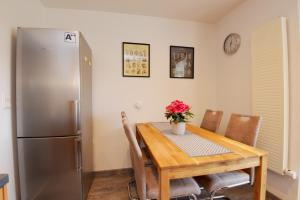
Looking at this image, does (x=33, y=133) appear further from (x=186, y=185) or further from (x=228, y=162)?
(x=228, y=162)

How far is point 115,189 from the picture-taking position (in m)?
1.99

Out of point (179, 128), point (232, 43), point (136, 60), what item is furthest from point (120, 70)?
point (232, 43)

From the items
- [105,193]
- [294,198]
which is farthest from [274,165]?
[105,193]

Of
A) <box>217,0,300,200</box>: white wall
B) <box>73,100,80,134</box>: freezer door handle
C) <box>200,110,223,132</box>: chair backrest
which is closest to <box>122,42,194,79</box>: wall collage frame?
<box>217,0,300,200</box>: white wall

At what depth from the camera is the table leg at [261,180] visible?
1.18 meters

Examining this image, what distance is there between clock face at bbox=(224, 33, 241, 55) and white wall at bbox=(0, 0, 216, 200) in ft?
0.94

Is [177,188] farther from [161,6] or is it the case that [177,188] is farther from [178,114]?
[161,6]

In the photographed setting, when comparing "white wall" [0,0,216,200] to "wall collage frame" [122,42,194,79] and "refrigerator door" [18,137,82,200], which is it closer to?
"wall collage frame" [122,42,194,79]

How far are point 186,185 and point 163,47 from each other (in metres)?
1.98

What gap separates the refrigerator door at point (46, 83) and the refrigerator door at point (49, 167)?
10cm

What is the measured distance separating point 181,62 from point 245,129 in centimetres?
143

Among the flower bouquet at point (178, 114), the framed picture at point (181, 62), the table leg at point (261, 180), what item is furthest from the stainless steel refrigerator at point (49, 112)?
the table leg at point (261, 180)

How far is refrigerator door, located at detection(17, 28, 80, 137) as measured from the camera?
1502 millimetres

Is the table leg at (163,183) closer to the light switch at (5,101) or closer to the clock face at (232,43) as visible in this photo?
the light switch at (5,101)
